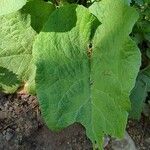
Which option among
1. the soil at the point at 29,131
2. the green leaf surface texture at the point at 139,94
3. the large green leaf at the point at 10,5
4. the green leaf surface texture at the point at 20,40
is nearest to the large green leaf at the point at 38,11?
the green leaf surface texture at the point at 20,40

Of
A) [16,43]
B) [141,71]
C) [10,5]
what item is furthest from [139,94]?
[10,5]

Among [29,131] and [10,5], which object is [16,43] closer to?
[10,5]

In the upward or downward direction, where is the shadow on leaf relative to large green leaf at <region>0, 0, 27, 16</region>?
downward

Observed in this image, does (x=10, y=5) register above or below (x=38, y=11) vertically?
above

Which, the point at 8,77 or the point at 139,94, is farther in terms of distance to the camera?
the point at 139,94

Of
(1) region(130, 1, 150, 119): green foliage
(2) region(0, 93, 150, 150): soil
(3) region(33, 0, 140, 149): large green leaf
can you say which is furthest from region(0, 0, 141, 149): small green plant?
(1) region(130, 1, 150, 119): green foliage

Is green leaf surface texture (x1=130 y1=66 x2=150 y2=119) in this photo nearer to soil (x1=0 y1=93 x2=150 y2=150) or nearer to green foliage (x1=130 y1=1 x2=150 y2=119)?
green foliage (x1=130 y1=1 x2=150 y2=119)

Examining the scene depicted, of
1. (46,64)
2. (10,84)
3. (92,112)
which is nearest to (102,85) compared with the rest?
(92,112)
